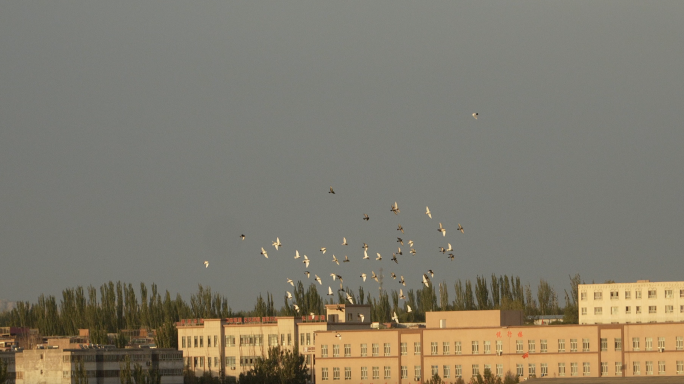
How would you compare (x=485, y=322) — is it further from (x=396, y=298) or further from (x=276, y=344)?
(x=396, y=298)

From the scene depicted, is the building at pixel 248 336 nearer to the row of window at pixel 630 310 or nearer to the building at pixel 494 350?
the building at pixel 494 350

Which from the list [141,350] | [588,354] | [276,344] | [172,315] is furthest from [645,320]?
[172,315]

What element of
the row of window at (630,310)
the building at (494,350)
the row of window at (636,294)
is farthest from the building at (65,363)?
the row of window at (636,294)

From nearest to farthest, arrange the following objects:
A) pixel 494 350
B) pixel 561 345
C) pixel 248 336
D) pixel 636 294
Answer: pixel 561 345
pixel 494 350
pixel 636 294
pixel 248 336

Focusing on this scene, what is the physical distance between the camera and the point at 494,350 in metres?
116

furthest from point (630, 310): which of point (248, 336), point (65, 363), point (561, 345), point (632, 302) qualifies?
point (65, 363)

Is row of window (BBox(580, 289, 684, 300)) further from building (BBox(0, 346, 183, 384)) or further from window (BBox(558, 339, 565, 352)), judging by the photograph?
building (BBox(0, 346, 183, 384))

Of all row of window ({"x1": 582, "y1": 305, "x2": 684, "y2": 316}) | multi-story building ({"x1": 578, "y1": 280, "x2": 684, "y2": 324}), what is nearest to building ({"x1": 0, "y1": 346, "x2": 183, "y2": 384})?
multi-story building ({"x1": 578, "y1": 280, "x2": 684, "y2": 324})

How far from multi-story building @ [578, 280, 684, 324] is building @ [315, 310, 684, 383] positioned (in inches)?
373

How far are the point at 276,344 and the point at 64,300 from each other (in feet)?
204

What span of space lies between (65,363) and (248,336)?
33538 millimetres

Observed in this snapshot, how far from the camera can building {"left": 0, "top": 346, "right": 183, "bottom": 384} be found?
115 metres

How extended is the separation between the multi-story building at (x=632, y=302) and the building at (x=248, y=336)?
3319cm

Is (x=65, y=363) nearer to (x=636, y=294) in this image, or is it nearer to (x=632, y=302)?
(x=632, y=302)
